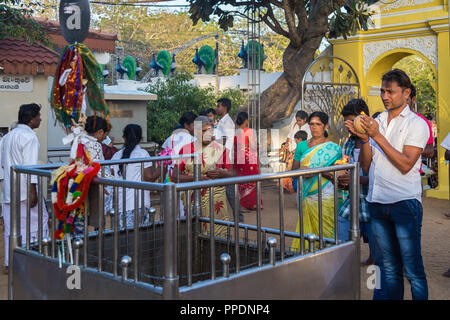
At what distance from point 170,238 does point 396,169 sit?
175 centimetres

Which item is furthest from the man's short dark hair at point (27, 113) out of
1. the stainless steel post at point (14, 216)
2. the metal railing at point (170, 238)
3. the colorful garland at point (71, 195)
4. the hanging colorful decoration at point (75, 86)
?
the colorful garland at point (71, 195)

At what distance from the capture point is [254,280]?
2.57 m

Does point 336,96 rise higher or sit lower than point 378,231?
higher

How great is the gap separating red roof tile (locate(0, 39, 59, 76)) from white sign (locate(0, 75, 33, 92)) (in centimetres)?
35

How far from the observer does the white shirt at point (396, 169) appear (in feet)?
10.7

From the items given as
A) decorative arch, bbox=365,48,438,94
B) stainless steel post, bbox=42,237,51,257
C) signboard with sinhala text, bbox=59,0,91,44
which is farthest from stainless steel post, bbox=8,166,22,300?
decorative arch, bbox=365,48,438,94

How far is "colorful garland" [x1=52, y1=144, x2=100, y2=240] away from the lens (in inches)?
108

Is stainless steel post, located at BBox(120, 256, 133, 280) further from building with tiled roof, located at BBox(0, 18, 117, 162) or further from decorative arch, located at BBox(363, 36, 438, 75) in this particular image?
decorative arch, located at BBox(363, 36, 438, 75)

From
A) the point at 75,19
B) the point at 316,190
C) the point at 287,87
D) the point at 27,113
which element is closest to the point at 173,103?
the point at 287,87

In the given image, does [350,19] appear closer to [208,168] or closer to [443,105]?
[443,105]
